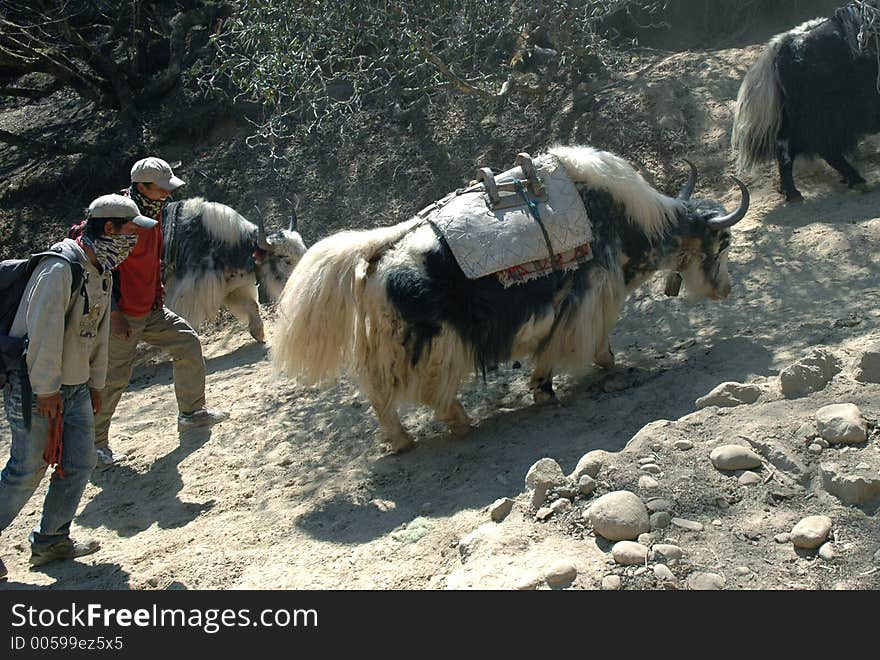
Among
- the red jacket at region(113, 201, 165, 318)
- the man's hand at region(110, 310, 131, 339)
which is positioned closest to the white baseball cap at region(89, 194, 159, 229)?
the red jacket at region(113, 201, 165, 318)

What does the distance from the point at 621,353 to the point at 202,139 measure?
7.07 metres

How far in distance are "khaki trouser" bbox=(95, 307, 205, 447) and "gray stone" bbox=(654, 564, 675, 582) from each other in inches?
138

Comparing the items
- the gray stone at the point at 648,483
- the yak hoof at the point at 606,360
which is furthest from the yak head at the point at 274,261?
the gray stone at the point at 648,483

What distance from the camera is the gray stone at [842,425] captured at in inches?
136

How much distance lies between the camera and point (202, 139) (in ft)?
36.6

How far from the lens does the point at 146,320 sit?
5.50m

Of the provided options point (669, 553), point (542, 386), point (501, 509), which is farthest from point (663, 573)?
point (542, 386)

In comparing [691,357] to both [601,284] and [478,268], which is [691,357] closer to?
[601,284]

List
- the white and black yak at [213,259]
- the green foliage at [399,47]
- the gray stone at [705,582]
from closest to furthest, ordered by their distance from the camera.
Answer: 1. the gray stone at [705,582]
2. the green foliage at [399,47]
3. the white and black yak at [213,259]

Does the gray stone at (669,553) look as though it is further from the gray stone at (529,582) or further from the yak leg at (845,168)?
the yak leg at (845,168)

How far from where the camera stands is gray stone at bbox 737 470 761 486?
3.41 meters

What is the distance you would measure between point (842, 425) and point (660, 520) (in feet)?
2.74

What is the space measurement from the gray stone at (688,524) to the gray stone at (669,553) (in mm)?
153

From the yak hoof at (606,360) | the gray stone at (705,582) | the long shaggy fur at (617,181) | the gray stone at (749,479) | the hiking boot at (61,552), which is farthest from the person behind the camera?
the yak hoof at (606,360)
